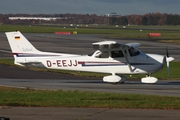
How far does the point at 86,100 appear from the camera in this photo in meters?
16.9

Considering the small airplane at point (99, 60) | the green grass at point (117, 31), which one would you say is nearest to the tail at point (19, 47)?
the small airplane at point (99, 60)

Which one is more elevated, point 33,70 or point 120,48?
point 120,48

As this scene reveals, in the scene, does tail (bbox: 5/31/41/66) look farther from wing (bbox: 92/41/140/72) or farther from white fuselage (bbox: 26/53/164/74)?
wing (bbox: 92/41/140/72)

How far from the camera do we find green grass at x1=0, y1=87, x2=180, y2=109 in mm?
15727

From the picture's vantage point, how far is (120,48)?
959 inches

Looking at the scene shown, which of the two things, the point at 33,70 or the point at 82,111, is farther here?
the point at 33,70

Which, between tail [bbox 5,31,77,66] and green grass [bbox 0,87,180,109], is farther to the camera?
tail [bbox 5,31,77,66]

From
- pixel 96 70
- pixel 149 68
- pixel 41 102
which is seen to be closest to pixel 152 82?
pixel 149 68

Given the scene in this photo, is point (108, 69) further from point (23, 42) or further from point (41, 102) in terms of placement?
point (41, 102)

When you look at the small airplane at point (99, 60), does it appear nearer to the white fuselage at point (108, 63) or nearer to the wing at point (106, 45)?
the white fuselage at point (108, 63)

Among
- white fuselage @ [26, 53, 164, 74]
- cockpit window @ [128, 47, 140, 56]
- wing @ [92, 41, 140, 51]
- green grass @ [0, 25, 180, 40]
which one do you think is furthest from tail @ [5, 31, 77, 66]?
green grass @ [0, 25, 180, 40]

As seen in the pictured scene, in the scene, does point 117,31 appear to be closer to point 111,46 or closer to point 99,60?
point 99,60


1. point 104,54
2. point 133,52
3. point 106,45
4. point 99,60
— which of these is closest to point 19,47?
point 99,60

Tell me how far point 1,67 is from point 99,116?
20598 mm
